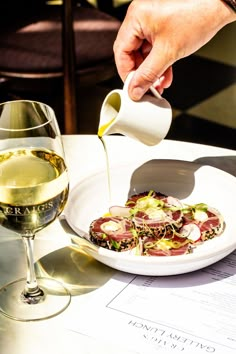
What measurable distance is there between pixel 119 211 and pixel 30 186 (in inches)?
11.7

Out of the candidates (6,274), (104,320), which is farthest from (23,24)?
(104,320)

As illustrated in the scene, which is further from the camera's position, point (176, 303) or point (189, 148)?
point (189, 148)

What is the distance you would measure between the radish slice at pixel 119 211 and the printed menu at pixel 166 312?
14cm

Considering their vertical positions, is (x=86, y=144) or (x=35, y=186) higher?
(x=35, y=186)

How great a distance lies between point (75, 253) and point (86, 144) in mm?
418

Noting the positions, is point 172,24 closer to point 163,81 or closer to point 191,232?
point 163,81

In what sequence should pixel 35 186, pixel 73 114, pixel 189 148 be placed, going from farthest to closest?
pixel 73 114
pixel 189 148
pixel 35 186

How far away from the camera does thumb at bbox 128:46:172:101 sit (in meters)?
1.17

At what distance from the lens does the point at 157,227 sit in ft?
3.54

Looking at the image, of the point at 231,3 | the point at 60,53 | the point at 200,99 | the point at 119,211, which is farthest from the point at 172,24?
the point at 200,99

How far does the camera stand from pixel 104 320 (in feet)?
3.14

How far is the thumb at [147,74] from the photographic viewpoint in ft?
3.84

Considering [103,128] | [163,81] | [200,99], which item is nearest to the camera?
[103,128]

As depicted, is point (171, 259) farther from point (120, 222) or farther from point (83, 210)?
point (83, 210)
